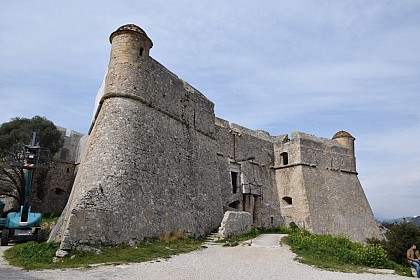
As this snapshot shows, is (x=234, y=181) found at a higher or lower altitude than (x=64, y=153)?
lower

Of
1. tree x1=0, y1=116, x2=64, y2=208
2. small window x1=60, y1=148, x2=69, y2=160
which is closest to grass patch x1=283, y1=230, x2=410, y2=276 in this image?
tree x1=0, y1=116, x2=64, y2=208

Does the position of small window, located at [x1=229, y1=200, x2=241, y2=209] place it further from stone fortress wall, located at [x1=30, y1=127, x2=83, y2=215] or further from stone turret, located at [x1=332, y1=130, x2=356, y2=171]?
stone turret, located at [x1=332, y1=130, x2=356, y2=171]

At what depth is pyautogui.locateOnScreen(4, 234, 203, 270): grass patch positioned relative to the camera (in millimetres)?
8609

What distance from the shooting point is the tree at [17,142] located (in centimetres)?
1998

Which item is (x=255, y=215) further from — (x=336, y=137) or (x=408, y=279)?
(x=408, y=279)

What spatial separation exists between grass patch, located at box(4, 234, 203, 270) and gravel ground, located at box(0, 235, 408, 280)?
1.75ft

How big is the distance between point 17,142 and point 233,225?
16466 millimetres

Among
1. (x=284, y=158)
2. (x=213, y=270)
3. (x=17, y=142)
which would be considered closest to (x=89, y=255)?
(x=213, y=270)

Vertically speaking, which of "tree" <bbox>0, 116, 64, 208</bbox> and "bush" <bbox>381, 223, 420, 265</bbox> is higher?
"tree" <bbox>0, 116, 64, 208</bbox>

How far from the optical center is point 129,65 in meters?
13.2

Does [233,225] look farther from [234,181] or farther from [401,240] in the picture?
[401,240]

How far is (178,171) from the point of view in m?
14.5

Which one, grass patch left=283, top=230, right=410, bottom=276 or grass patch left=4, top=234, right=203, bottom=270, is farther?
grass patch left=283, top=230, right=410, bottom=276

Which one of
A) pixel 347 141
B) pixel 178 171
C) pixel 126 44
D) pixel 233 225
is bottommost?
pixel 233 225
